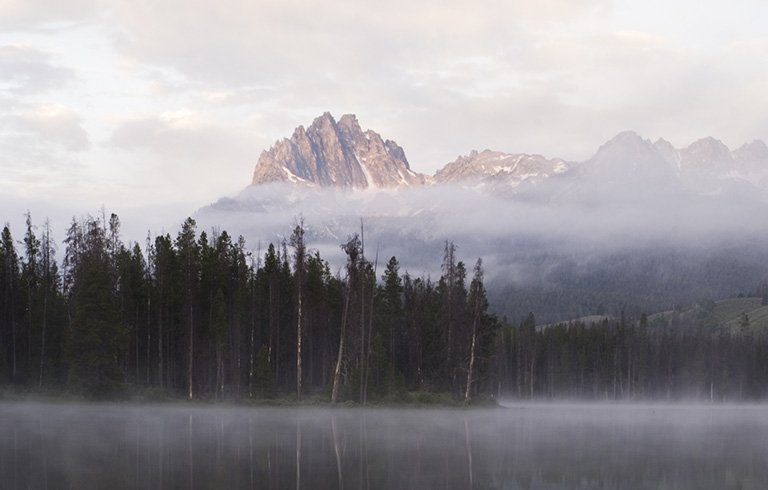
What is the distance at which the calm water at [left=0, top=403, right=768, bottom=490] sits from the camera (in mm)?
26969

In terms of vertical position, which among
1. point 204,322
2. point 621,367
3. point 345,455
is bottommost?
point 621,367

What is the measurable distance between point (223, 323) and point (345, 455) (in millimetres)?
38117

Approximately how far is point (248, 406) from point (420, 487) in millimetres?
42267

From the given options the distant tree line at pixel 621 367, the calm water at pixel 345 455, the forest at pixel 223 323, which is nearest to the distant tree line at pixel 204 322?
the forest at pixel 223 323

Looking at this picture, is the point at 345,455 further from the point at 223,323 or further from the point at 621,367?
the point at 621,367

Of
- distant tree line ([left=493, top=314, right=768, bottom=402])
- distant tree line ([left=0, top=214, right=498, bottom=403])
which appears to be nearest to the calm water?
distant tree line ([left=0, top=214, right=498, bottom=403])

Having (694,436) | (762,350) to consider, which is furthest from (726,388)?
(694,436)

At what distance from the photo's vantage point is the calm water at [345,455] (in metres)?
27.0

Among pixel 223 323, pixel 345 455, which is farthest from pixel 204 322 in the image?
pixel 345 455

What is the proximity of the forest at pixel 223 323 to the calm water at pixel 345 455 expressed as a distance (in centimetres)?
1306

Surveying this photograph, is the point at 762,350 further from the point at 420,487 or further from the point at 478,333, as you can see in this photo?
the point at 420,487

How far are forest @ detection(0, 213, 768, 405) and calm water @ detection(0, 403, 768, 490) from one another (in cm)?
1306

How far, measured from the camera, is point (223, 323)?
230 feet

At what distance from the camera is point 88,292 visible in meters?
62.5
